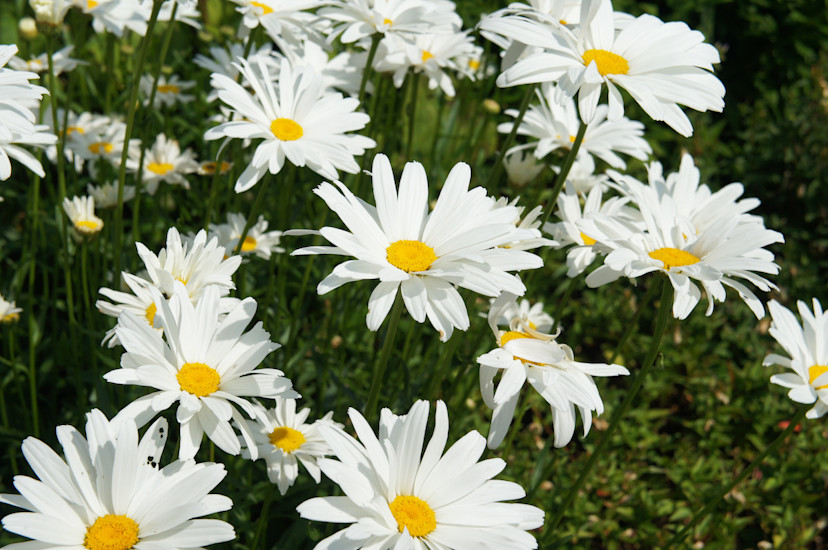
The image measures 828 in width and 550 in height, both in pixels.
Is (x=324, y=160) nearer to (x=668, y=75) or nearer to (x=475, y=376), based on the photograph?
(x=668, y=75)

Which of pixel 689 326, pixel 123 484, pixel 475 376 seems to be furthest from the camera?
pixel 689 326

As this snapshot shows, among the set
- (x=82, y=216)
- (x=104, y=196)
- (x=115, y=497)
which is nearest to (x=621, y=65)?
(x=115, y=497)

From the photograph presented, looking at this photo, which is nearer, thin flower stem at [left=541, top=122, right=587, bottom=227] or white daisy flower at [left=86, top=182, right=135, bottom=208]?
thin flower stem at [left=541, top=122, right=587, bottom=227]

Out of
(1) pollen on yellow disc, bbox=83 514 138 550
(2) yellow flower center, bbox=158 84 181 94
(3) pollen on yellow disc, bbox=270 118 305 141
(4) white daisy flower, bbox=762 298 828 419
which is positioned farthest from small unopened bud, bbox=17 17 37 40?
(4) white daisy flower, bbox=762 298 828 419

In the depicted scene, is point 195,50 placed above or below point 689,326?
above

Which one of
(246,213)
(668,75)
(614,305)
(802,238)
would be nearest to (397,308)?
(668,75)

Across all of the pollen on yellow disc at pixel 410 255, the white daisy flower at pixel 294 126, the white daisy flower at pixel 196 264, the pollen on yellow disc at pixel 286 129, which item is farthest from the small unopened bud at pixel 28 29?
the pollen on yellow disc at pixel 410 255

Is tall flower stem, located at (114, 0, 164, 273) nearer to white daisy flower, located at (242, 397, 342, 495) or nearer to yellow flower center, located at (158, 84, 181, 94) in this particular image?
white daisy flower, located at (242, 397, 342, 495)
